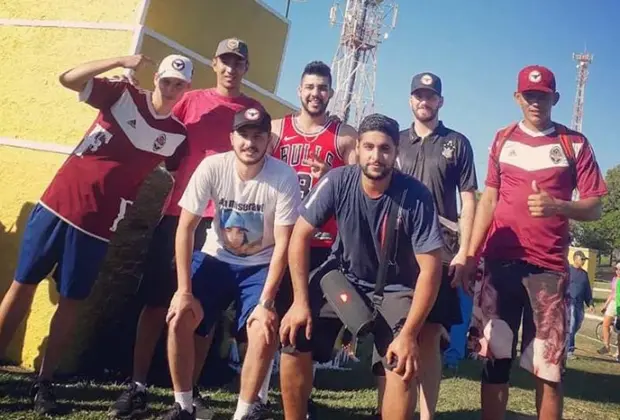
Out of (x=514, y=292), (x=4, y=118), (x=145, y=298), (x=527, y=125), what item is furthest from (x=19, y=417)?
(x=527, y=125)

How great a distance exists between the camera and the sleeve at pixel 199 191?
3553mm

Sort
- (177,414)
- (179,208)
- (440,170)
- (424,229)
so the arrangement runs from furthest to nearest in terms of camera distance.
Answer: (179,208), (440,170), (177,414), (424,229)

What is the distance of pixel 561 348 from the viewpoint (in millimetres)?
3486

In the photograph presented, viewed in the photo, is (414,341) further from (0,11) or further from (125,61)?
(0,11)

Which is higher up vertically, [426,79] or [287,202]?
[426,79]

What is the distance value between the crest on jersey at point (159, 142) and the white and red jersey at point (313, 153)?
81 cm

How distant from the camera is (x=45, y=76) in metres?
4.93

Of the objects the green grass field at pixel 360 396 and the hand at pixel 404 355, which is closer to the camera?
the hand at pixel 404 355

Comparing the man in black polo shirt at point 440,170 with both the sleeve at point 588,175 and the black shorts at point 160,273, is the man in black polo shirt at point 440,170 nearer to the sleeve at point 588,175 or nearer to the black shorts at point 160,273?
the sleeve at point 588,175

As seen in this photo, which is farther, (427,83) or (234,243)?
(427,83)

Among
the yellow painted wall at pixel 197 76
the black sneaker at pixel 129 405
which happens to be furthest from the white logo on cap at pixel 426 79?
the black sneaker at pixel 129 405

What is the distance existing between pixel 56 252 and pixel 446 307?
2512mm

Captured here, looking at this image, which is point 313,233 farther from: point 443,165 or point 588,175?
point 588,175

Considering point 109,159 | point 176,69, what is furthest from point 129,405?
point 176,69
